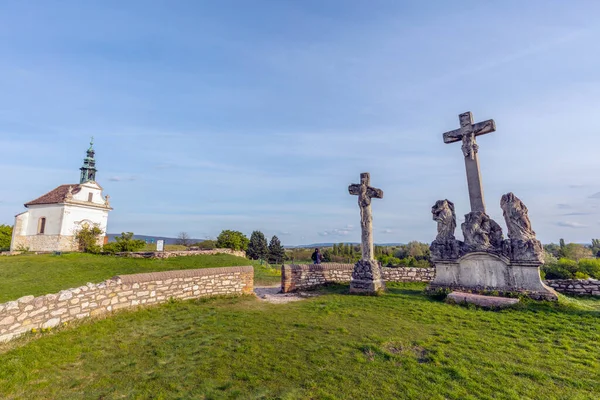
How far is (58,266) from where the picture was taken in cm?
1695

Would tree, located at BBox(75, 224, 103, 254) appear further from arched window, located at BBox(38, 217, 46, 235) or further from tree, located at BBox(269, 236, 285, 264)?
tree, located at BBox(269, 236, 285, 264)

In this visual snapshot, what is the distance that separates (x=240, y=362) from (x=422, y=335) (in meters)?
3.97

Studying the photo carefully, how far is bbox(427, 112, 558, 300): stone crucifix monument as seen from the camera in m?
9.12

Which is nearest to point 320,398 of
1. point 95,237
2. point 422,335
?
point 422,335

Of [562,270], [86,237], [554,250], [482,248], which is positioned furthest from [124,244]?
[554,250]

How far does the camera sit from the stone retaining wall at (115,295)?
573 cm

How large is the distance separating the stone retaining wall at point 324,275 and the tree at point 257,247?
31.2 m

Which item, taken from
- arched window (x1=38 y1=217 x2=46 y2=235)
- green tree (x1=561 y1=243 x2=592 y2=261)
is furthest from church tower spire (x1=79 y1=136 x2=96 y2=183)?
green tree (x1=561 y1=243 x2=592 y2=261)

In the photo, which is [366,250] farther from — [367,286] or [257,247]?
[257,247]

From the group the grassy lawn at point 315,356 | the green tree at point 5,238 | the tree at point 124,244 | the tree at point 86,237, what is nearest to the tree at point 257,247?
the tree at point 124,244

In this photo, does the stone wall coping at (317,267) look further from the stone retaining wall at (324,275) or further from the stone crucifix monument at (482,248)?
the stone crucifix monument at (482,248)

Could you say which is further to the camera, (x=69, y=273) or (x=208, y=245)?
(x=208, y=245)

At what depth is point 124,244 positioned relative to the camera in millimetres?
26484

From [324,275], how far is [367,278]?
2586 millimetres
